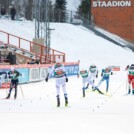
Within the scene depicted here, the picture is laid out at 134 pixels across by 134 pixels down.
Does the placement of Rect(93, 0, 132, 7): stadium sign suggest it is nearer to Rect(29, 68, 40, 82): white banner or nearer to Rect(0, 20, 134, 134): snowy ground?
Rect(29, 68, 40, 82): white banner

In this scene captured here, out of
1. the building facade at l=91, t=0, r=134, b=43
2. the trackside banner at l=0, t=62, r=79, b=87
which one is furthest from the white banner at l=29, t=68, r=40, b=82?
the building facade at l=91, t=0, r=134, b=43

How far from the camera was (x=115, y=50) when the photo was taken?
56.1 meters

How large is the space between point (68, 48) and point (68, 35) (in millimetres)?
4335

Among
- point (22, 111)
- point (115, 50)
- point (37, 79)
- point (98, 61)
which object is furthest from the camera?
point (115, 50)

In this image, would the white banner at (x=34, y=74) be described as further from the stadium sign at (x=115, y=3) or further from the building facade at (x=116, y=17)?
the stadium sign at (x=115, y=3)

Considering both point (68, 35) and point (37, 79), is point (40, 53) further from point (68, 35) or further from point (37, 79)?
point (68, 35)

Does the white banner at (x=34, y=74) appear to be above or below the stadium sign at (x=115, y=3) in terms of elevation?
below

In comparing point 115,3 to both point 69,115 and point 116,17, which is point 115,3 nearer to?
point 116,17

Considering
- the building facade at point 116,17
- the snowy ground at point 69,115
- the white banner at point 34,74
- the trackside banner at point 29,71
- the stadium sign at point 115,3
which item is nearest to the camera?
the snowy ground at point 69,115

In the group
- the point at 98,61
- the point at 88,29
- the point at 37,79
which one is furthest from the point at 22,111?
the point at 88,29

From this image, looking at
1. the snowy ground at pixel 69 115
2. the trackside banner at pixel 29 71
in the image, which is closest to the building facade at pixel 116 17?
the trackside banner at pixel 29 71

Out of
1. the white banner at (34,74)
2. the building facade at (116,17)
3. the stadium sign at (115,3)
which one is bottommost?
the white banner at (34,74)

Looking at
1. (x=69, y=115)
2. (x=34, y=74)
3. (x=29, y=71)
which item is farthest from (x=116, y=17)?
(x=69, y=115)

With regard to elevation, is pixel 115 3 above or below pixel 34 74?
above
